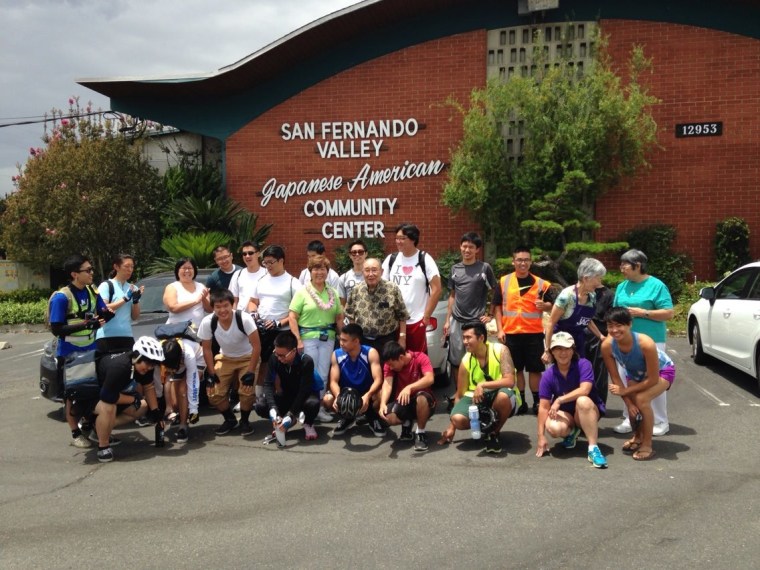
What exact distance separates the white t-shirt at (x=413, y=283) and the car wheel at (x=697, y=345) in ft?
14.9

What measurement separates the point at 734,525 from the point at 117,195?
15.3m

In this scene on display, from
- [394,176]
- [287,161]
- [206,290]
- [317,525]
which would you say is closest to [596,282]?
[317,525]

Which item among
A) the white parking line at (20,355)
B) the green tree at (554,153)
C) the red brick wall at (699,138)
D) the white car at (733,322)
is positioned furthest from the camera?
the red brick wall at (699,138)

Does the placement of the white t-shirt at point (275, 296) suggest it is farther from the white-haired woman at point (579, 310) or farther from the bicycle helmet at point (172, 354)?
the white-haired woman at point (579, 310)

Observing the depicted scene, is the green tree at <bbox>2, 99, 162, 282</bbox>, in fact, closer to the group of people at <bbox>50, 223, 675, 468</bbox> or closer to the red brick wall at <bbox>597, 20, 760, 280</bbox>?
the group of people at <bbox>50, 223, 675, 468</bbox>

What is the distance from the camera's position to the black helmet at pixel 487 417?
5.60 meters

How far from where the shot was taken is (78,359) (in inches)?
234

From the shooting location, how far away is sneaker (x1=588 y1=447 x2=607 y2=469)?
5.12 metres

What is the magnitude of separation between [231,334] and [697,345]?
6.55 metres

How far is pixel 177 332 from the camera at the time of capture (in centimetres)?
645

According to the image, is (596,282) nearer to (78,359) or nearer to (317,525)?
(317,525)

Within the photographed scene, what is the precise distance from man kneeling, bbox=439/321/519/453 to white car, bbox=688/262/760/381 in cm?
340

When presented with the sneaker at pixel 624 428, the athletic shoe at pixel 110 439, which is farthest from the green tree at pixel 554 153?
the athletic shoe at pixel 110 439

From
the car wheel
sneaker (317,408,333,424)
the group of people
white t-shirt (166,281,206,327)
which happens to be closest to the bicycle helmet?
the group of people
